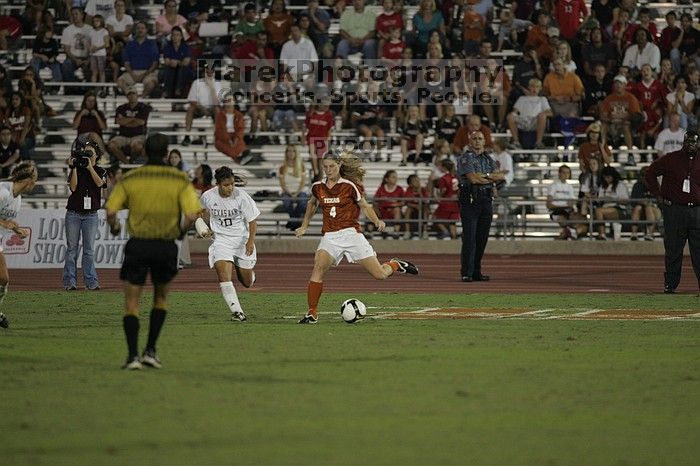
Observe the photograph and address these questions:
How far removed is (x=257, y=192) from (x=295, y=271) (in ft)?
17.2

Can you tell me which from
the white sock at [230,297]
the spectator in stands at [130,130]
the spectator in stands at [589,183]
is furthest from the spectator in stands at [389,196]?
the white sock at [230,297]

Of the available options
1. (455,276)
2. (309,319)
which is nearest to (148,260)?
(309,319)

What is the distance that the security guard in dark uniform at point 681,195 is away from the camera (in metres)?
19.0

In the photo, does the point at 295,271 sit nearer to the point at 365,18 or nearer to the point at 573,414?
the point at 365,18

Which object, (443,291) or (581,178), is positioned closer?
(443,291)

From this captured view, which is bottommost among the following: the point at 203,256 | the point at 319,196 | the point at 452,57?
the point at 203,256

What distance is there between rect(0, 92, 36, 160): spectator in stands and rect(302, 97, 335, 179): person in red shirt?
5978 mm

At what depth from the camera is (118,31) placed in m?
32.8

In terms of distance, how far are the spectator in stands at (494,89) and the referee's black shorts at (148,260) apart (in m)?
20.2

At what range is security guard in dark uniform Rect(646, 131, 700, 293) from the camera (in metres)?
19.0

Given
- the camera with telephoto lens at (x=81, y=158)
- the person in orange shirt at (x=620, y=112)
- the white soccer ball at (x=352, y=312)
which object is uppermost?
the person in orange shirt at (x=620, y=112)

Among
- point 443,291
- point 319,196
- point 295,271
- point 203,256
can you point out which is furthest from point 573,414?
point 203,256

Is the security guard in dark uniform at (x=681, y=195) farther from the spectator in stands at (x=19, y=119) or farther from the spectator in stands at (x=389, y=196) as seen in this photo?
the spectator in stands at (x=19, y=119)

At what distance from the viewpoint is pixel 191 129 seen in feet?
103
